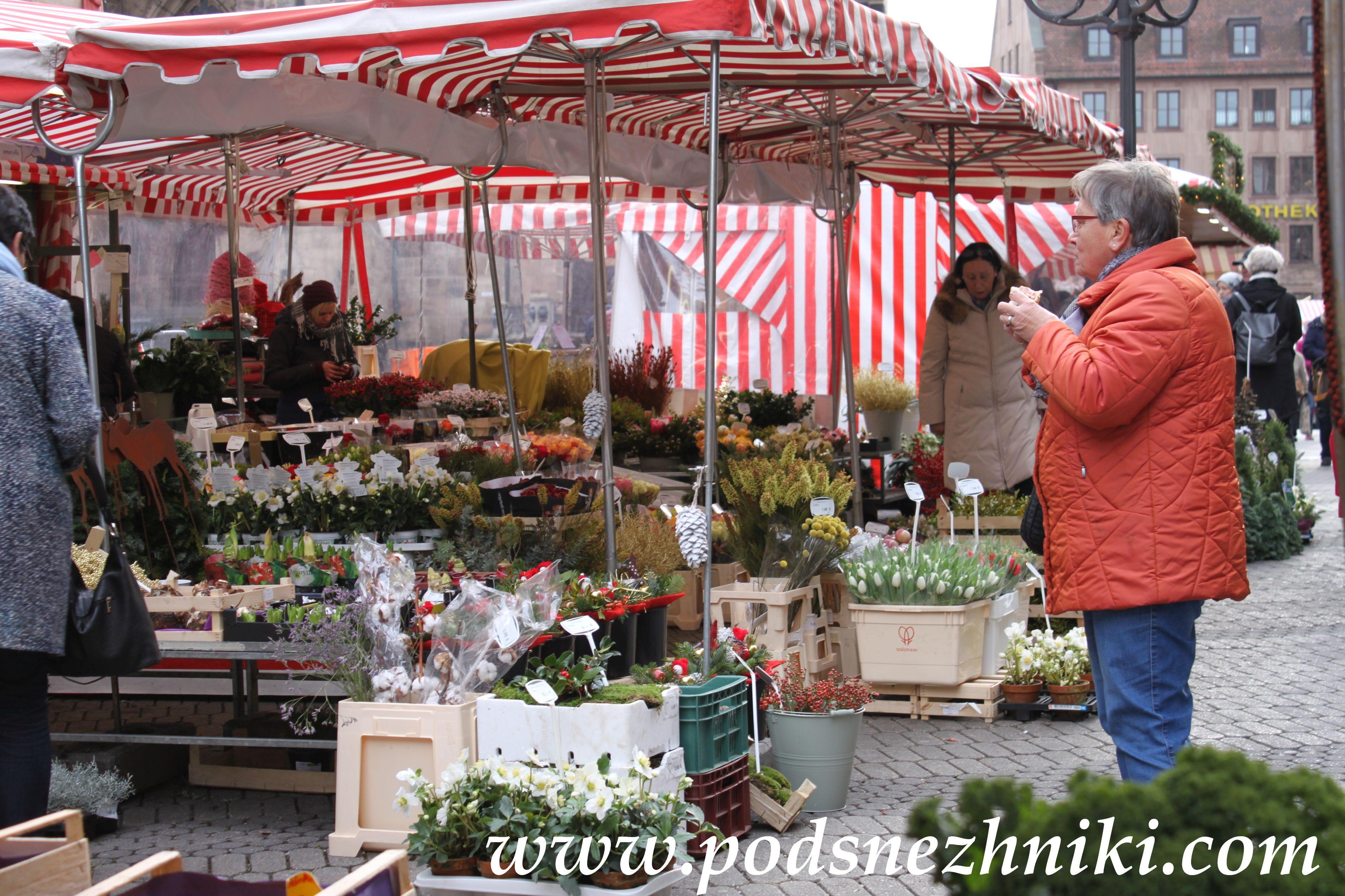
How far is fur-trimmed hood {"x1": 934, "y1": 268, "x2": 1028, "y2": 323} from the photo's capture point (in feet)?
22.5

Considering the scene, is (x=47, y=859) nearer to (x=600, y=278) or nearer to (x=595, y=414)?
(x=595, y=414)

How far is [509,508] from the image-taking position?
542 centimetres

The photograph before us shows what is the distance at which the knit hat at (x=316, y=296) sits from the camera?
308 inches

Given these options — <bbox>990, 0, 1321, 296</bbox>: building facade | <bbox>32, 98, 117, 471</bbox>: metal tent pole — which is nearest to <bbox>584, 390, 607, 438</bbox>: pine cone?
<bbox>32, 98, 117, 471</bbox>: metal tent pole

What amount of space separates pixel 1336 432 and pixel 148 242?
11.7 metres

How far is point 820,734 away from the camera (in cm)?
406

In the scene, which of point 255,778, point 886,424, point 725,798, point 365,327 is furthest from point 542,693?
point 365,327

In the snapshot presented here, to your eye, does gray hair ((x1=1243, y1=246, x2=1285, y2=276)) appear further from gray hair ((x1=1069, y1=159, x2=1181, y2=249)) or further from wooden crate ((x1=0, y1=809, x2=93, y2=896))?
wooden crate ((x1=0, y1=809, x2=93, y2=896))

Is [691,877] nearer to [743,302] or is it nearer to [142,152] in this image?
[142,152]

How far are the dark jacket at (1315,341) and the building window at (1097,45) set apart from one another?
175 ft

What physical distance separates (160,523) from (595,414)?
1.68 metres

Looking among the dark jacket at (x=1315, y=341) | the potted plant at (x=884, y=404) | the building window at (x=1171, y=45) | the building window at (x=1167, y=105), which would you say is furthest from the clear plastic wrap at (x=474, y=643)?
the building window at (x=1171, y=45)

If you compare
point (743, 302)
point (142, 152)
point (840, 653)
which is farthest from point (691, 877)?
point (743, 302)

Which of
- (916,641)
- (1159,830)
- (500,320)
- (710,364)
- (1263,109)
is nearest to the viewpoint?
(1159,830)
